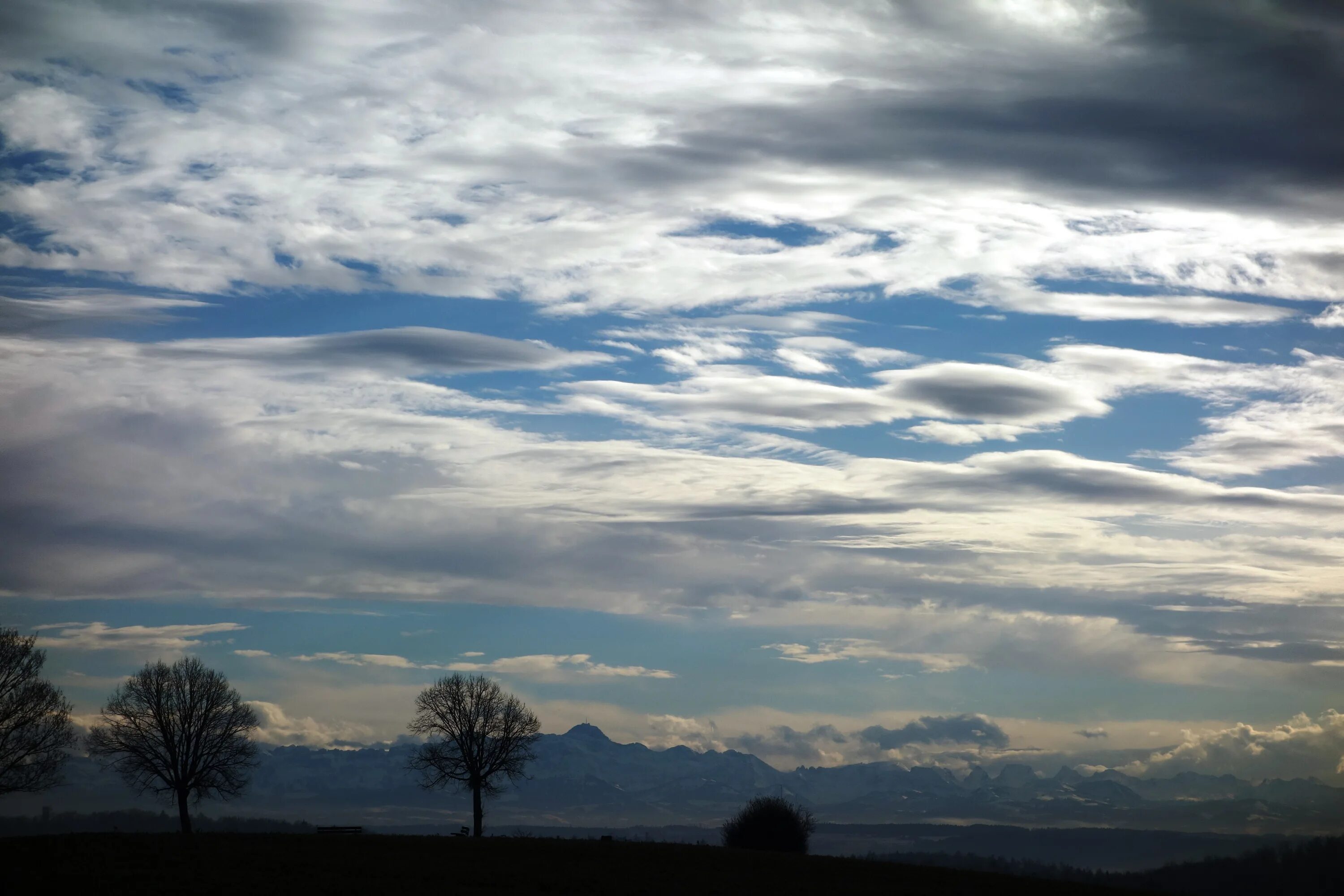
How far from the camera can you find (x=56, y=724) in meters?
77.2

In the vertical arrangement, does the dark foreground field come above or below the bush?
above

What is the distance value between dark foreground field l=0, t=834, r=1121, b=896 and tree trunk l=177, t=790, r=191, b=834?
19.6 m

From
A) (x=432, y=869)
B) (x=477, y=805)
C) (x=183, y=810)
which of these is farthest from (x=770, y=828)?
(x=183, y=810)

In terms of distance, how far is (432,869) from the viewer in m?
52.8

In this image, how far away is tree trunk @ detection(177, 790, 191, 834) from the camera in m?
78.8

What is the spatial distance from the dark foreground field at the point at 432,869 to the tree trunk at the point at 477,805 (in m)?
19.0

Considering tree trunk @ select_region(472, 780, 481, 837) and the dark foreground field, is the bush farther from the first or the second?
tree trunk @ select_region(472, 780, 481, 837)

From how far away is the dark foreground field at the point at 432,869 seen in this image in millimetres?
46719

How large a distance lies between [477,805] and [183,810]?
21300mm

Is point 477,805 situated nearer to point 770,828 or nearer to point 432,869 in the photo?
point 770,828

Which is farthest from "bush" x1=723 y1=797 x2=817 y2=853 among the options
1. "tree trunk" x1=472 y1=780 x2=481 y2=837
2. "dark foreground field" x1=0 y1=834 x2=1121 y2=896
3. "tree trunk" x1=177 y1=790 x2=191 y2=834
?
"tree trunk" x1=177 y1=790 x2=191 y2=834

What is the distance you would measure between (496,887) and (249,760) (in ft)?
157

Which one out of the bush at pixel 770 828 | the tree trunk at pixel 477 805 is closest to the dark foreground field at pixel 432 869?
the bush at pixel 770 828

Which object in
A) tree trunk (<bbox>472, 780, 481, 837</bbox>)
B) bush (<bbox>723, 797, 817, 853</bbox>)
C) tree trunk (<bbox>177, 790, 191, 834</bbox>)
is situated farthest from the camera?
tree trunk (<bbox>472, 780, 481, 837</bbox>)
